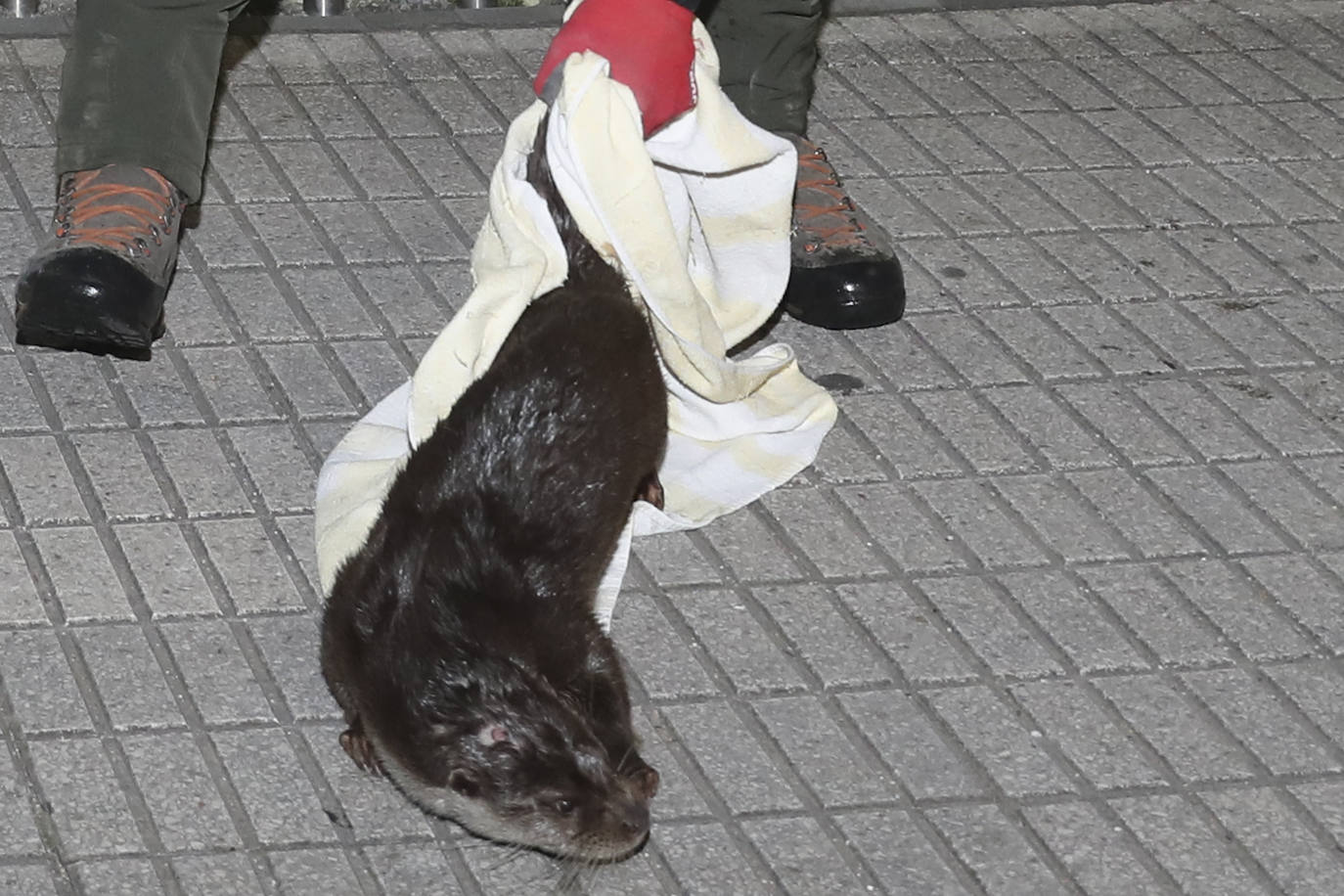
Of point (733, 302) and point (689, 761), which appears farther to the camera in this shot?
point (733, 302)

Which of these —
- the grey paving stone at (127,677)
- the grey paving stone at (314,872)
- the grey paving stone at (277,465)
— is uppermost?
the grey paving stone at (314,872)

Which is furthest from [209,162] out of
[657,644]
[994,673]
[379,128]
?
[994,673]

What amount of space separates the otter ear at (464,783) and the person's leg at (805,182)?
1855 millimetres

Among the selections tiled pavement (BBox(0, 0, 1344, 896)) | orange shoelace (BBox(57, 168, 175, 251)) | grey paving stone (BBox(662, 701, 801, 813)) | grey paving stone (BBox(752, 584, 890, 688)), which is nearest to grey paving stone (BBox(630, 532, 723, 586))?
tiled pavement (BBox(0, 0, 1344, 896))

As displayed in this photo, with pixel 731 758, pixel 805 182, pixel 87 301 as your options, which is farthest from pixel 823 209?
pixel 731 758

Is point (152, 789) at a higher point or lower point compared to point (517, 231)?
lower

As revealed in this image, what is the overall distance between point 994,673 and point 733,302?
1098 millimetres

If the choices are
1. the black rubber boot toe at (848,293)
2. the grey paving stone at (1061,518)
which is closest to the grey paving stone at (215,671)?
the grey paving stone at (1061,518)

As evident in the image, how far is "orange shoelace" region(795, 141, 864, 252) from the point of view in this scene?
15.3ft

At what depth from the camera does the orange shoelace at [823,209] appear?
4.65m

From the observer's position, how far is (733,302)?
430cm

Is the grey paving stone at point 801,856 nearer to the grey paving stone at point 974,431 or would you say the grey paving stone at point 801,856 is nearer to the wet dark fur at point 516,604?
the wet dark fur at point 516,604

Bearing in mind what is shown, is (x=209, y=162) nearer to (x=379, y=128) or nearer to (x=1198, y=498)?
(x=379, y=128)

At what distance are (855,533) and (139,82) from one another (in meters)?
1.81
